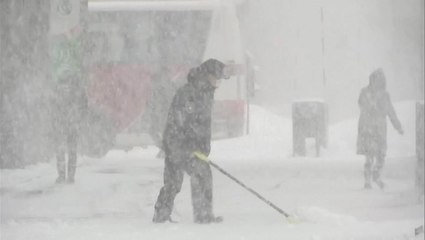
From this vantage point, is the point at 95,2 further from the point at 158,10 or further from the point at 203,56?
the point at 203,56

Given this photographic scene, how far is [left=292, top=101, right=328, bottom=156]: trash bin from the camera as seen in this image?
10219mm

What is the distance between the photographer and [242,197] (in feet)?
22.5

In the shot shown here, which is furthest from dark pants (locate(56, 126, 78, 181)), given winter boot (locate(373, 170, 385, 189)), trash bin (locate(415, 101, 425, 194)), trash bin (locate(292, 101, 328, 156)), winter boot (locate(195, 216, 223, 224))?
trash bin (locate(292, 101, 328, 156))

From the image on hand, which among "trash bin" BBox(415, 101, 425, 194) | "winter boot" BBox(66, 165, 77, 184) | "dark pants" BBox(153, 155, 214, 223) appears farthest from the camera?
"winter boot" BBox(66, 165, 77, 184)

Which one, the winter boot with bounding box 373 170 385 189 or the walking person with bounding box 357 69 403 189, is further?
the winter boot with bounding box 373 170 385 189

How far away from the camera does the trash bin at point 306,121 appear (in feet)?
33.5

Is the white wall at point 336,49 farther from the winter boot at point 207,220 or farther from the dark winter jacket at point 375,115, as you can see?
the winter boot at point 207,220

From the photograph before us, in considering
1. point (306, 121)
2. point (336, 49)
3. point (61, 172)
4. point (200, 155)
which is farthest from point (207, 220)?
point (336, 49)

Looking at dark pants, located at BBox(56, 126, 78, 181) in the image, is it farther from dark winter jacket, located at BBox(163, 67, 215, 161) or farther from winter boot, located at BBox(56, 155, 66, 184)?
dark winter jacket, located at BBox(163, 67, 215, 161)

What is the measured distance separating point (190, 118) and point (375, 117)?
9.57 feet

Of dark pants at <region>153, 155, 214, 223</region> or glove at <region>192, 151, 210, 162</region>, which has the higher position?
glove at <region>192, 151, 210, 162</region>


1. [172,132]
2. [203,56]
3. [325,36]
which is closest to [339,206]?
[172,132]

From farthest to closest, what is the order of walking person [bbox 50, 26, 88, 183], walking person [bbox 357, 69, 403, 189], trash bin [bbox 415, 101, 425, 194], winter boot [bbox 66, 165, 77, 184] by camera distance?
walking person [bbox 357, 69, 403, 189], winter boot [bbox 66, 165, 77, 184], walking person [bbox 50, 26, 88, 183], trash bin [bbox 415, 101, 425, 194]

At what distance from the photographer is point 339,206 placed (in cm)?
645
